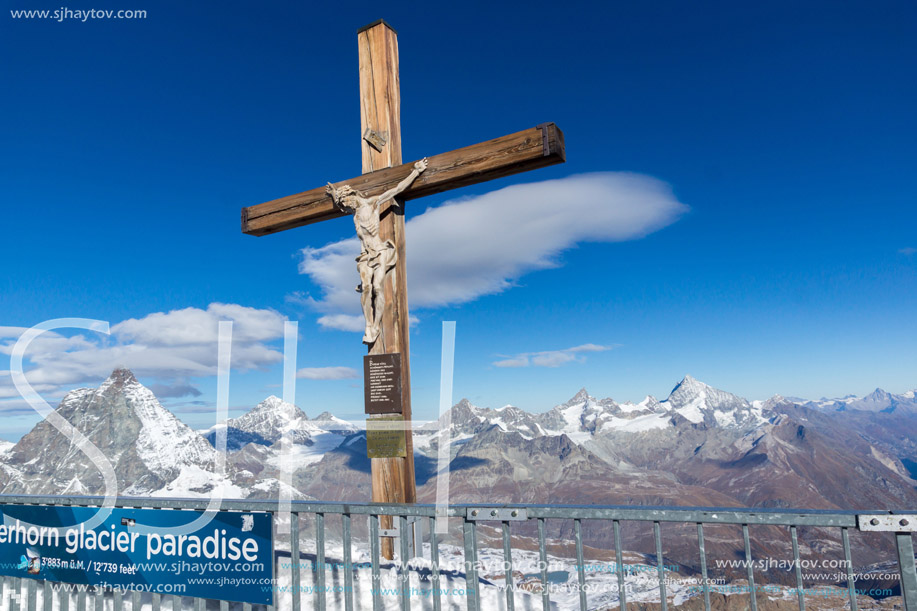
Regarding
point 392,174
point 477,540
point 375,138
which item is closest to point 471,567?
point 477,540

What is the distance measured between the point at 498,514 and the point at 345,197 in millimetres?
3975

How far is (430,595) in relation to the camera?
435 centimetres

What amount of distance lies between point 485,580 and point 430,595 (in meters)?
0.89

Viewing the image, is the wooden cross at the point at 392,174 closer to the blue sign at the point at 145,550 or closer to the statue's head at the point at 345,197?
the statue's head at the point at 345,197

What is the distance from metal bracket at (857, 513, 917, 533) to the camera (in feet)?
9.70

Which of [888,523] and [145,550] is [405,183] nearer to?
[145,550]

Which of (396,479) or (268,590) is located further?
(396,479)

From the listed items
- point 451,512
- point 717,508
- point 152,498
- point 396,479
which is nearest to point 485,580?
point 396,479

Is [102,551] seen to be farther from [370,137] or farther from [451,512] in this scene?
[370,137]

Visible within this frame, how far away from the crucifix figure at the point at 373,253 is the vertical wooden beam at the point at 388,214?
0.29 ft

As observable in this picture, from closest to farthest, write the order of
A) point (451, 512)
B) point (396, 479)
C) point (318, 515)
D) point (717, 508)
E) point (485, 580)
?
point (717, 508) < point (451, 512) < point (318, 515) < point (485, 580) < point (396, 479)

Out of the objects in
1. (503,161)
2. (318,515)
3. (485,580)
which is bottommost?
(485,580)

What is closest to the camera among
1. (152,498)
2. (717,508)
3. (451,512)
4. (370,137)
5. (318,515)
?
(717,508)

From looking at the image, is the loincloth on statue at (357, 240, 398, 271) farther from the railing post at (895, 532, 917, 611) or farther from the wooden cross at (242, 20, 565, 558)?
the railing post at (895, 532, 917, 611)
